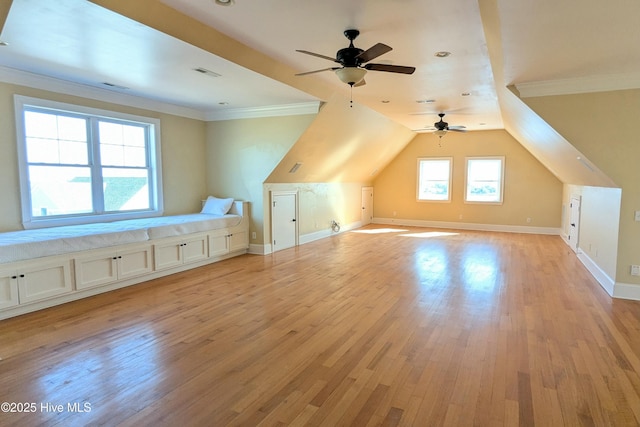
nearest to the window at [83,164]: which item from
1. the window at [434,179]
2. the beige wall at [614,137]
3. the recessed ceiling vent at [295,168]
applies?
the recessed ceiling vent at [295,168]

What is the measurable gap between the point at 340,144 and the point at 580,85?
4.10 meters

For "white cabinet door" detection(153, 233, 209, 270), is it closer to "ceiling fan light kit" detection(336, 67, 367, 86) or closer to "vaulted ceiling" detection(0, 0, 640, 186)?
"vaulted ceiling" detection(0, 0, 640, 186)

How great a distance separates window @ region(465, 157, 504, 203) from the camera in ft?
32.1

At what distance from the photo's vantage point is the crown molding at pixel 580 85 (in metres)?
4.00

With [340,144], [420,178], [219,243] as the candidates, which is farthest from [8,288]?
[420,178]

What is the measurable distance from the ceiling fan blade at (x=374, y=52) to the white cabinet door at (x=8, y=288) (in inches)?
159

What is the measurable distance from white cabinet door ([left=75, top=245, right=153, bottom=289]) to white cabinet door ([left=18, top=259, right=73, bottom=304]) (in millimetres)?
Answer: 129

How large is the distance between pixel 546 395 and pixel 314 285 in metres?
2.96

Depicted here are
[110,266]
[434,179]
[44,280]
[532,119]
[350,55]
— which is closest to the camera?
[350,55]

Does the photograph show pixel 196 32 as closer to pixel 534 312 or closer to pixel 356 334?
pixel 356 334

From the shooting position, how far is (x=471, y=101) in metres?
6.20

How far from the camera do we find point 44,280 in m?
3.87

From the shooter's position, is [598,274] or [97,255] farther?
[598,274]

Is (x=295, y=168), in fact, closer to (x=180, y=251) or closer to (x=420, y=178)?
(x=180, y=251)
